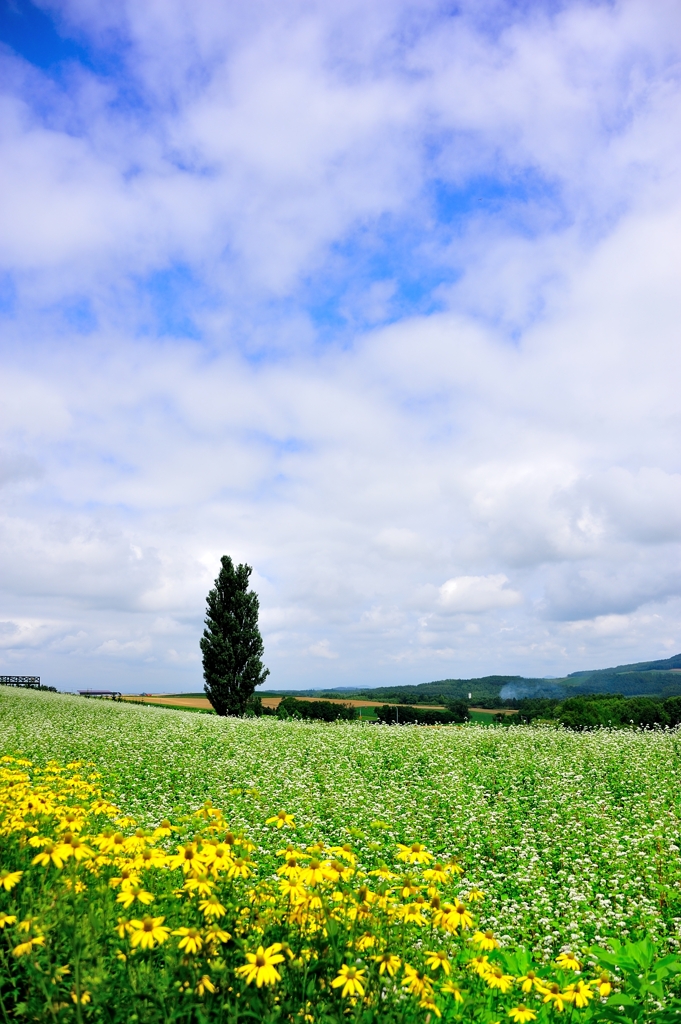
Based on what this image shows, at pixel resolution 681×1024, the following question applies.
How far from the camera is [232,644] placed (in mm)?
30734

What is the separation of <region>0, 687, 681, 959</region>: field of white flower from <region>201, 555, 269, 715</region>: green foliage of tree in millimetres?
12434

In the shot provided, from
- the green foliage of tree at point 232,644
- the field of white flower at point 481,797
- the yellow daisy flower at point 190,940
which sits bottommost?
the field of white flower at point 481,797

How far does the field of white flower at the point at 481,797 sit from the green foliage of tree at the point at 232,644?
490 inches

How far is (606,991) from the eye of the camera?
357cm

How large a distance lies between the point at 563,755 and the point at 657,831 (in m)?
4.83

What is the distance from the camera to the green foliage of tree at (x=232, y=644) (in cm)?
3022

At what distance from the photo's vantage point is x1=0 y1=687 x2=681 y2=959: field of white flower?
7148mm

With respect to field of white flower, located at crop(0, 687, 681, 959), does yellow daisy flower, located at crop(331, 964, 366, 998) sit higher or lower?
higher

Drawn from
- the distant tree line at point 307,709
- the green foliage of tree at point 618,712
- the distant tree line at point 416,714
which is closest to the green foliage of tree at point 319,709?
the distant tree line at point 307,709

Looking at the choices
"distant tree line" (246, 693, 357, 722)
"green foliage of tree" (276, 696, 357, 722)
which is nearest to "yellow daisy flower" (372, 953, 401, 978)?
"distant tree line" (246, 693, 357, 722)

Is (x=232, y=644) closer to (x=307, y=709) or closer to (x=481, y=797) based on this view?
(x=307, y=709)

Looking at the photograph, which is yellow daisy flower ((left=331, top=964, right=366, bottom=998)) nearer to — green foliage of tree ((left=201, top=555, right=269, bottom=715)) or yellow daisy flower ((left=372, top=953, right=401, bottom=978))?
yellow daisy flower ((left=372, top=953, right=401, bottom=978))

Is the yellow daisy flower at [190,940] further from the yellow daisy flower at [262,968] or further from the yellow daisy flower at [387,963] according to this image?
the yellow daisy flower at [387,963]

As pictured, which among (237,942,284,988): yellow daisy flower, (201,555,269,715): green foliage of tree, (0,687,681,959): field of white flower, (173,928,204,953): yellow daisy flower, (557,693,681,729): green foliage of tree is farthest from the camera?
(201,555,269,715): green foliage of tree
